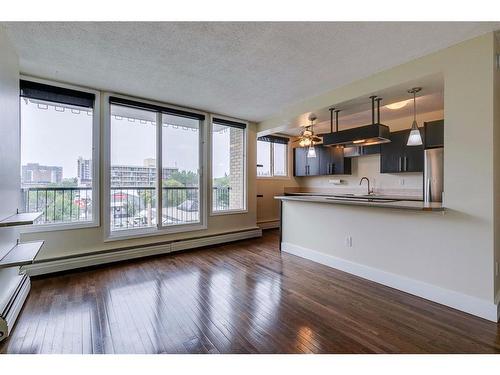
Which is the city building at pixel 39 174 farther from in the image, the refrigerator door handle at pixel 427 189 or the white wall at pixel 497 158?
the refrigerator door handle at pixel 427 189

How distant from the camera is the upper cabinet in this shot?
5850 mm

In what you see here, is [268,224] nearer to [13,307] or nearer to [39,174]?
[39,174]

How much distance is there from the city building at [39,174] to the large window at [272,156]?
4.15 metres

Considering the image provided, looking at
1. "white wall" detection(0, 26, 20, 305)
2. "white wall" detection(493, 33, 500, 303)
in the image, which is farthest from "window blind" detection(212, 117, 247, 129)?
"white wall" detection(493, 33, 500, 303)

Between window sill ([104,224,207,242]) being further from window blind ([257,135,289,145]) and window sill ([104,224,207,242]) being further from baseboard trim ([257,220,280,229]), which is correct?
window blind ([257,135,289,145])

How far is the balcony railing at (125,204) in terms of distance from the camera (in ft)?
10.5

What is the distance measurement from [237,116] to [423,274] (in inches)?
155

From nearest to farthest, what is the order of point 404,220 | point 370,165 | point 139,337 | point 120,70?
1. point 139,337
2. point 404,220
3. point 120,70
4. point 370,165

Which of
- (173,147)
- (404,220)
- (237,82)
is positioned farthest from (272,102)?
(404,220)

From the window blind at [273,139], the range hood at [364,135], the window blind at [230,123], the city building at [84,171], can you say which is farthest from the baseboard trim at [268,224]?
the city building at [84,171]

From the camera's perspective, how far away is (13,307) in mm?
2074

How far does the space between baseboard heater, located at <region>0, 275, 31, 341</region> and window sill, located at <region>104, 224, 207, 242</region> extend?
114 cm

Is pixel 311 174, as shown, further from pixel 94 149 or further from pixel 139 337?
pixel 139 337

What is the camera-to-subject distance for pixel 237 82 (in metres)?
3.20
